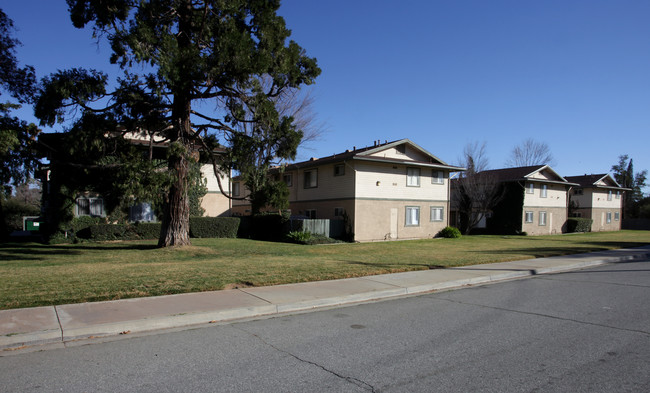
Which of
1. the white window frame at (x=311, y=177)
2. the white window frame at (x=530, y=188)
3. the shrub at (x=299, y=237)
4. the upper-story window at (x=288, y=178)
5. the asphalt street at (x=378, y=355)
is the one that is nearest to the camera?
the asphalt street at (x=378, y=355)

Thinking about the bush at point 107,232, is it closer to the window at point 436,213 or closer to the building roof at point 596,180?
the window at point 436,213

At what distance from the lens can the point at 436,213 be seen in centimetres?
3139

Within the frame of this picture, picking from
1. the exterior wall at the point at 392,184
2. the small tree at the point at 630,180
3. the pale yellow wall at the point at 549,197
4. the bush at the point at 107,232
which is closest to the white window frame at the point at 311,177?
the exterior wall at the point at 392,184

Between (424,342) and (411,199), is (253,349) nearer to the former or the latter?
(424,342)

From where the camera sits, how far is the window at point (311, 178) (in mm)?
30309

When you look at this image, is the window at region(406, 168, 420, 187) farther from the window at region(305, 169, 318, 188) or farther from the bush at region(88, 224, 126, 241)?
the bush at region(88, 224, 126, 241)

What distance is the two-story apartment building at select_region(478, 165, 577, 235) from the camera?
126ft

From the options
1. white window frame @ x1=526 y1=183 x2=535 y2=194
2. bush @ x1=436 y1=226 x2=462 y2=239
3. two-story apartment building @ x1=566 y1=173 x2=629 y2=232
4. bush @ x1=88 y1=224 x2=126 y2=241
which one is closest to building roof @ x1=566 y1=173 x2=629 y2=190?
two-story apartment building @ x1=566 y1=173 x2=629 y2=232

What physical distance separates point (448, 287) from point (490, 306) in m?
2.43

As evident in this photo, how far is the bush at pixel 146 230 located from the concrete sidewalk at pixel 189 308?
638 inches

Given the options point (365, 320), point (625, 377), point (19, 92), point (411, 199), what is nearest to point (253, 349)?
point (365, 320)

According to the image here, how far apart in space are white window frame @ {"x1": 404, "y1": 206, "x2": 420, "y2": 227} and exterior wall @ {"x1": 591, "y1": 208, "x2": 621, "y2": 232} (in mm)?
28753

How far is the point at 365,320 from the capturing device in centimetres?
732

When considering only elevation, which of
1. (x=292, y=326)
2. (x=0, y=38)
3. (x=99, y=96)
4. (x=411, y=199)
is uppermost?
(x=0, y=38)
